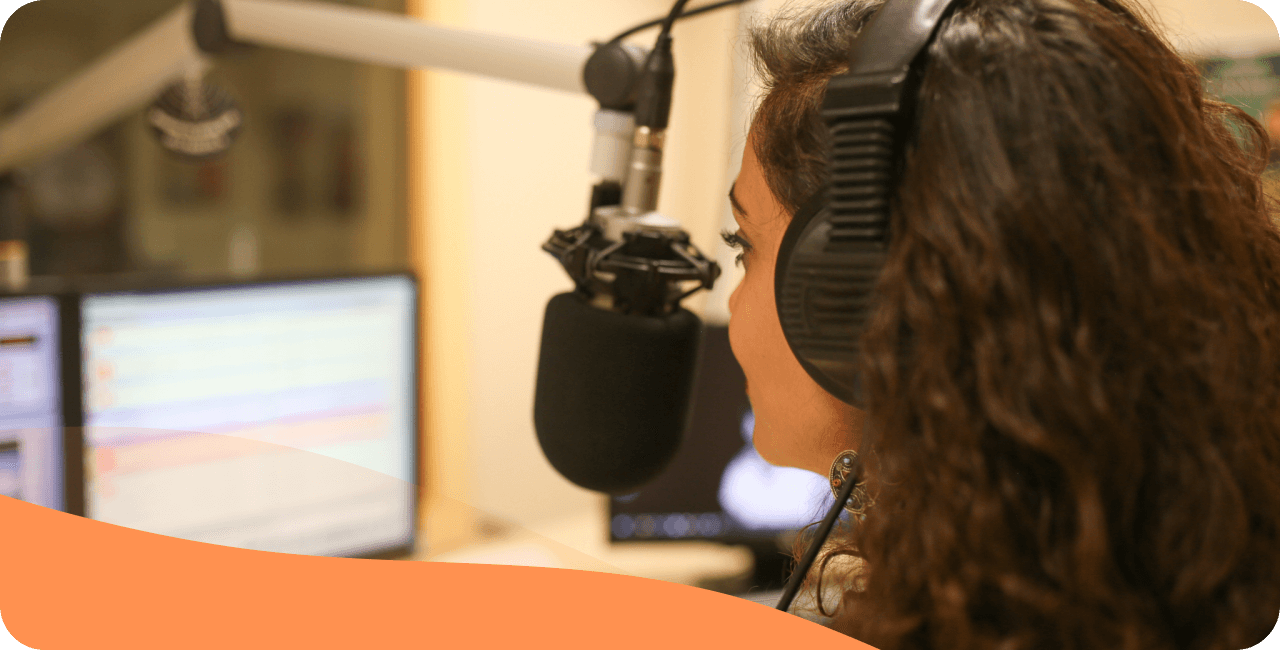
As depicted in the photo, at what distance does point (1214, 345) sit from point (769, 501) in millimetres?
936

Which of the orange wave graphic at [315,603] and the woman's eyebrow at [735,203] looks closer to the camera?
the orange wave graphic at [315,603]

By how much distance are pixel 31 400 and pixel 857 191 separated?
0.74 metres

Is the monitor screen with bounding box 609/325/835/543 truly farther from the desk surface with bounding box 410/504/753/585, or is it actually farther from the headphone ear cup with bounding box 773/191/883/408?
the headphone ear cup with bounding box 773/191/883/408

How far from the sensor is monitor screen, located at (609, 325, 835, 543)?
1.17 m

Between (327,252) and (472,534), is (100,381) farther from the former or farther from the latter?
(327,252)

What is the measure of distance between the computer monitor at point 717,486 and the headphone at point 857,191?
0.84m

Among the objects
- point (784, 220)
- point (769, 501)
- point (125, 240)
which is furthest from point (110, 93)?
point (769, 501)

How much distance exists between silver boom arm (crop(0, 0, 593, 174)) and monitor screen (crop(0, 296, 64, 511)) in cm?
22

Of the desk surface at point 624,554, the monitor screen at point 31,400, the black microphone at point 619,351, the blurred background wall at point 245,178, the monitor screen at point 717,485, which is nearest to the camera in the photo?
the black microphone at point 619,351

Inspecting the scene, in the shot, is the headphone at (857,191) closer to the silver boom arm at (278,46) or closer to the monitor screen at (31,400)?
the silver boom arm at (278,46)

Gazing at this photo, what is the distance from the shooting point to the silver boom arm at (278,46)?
48cm

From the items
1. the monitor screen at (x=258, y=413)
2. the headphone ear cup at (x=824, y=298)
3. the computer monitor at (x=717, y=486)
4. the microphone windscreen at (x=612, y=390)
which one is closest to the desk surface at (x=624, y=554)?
the computer monitor at (x=717, y=486)

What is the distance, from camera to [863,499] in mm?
434

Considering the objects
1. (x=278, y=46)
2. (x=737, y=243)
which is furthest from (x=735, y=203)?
(x=278, y=46)
